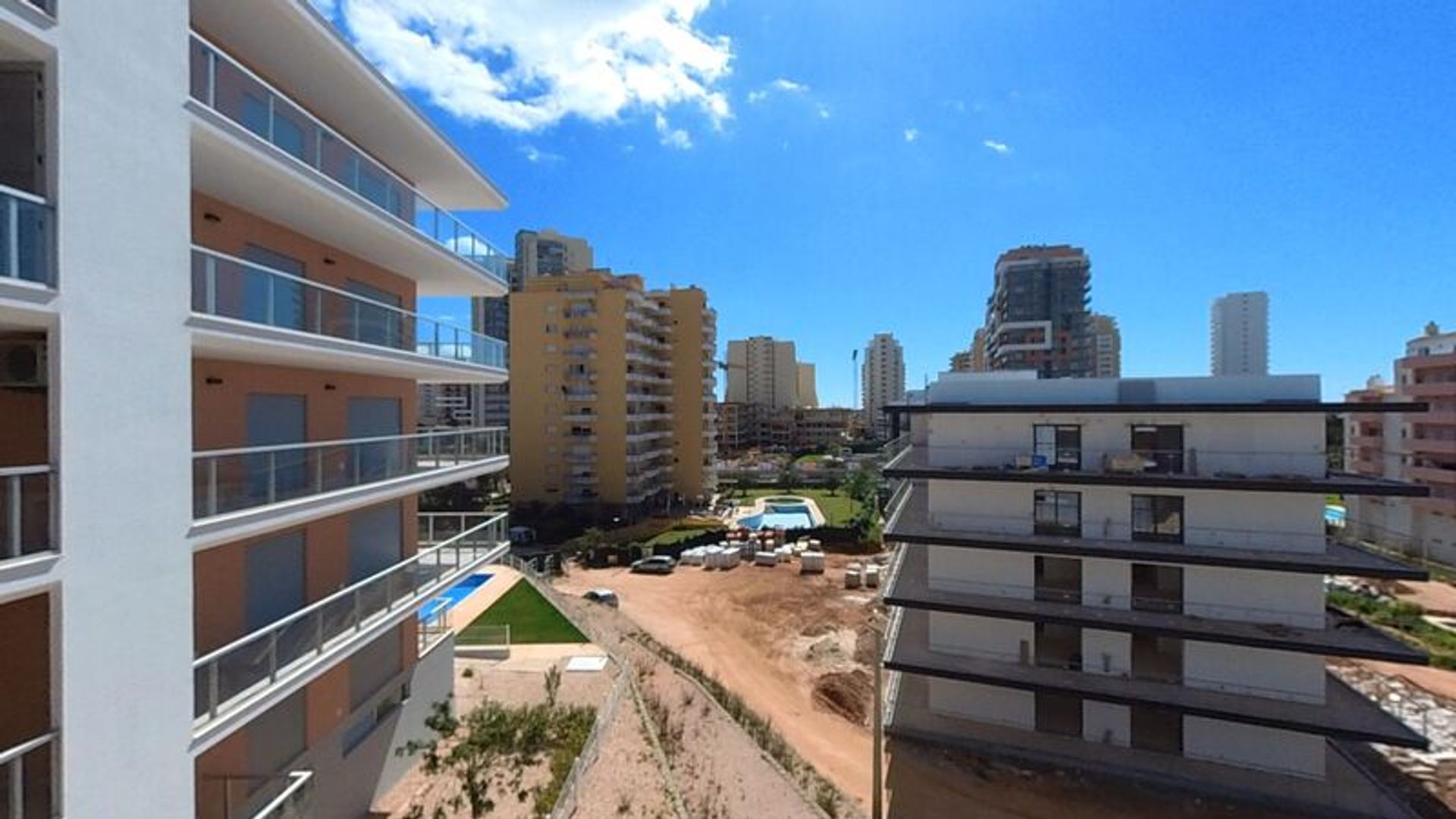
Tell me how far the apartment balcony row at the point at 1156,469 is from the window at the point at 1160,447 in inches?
0.8

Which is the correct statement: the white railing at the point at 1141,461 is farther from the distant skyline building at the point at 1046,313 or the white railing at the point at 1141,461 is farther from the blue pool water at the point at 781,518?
the distant skyline building at the point at 1046,313

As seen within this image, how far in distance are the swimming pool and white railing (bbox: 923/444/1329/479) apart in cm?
3590

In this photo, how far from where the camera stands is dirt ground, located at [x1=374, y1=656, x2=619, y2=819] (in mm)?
12289

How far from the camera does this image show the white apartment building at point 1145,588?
623 inches

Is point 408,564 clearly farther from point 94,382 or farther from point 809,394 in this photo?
point 809,394

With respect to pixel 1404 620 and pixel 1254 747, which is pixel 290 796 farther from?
pixel 1404 620

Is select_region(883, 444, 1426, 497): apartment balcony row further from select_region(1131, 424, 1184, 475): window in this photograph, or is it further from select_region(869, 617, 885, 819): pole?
select_region(869, 617, 885, 819): pole

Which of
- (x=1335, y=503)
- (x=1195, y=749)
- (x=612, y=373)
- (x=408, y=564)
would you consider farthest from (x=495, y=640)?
(x=1335, y=503)

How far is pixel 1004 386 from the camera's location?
19.3m

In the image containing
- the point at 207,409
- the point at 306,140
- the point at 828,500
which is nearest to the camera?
the point at 207,409

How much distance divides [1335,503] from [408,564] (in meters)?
86.0

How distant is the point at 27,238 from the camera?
5793 mm

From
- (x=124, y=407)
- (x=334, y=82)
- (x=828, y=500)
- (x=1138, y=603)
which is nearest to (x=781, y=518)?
(x=828, y=500)

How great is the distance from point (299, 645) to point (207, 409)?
3.67 metres
